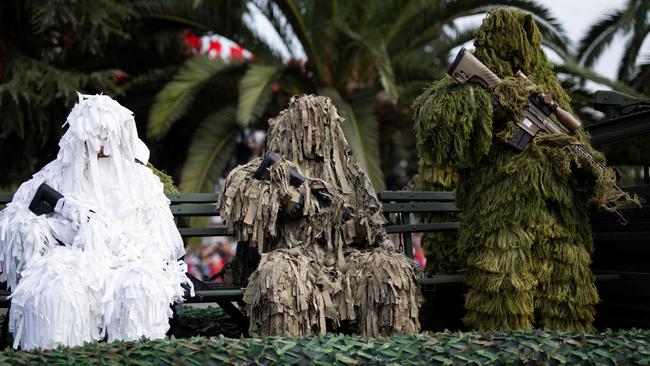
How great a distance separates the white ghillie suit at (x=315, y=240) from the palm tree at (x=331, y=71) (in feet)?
12.5

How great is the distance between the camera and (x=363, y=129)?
9312 mm

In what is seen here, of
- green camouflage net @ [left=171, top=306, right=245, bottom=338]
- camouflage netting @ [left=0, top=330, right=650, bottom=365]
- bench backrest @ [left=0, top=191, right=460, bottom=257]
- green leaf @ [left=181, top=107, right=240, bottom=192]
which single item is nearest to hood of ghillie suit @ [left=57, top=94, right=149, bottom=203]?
bench backrest @ [left=0, top=191, right=460, bottom=257]

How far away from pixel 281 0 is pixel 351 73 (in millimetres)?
1468

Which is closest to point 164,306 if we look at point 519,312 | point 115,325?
point 115,325

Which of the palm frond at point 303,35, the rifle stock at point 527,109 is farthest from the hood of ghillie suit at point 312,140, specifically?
the palm frond at point 303,35

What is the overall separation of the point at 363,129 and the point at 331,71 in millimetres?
1235

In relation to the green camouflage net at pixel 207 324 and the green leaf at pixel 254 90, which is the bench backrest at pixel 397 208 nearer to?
the green camouflage net at pixel 207 324

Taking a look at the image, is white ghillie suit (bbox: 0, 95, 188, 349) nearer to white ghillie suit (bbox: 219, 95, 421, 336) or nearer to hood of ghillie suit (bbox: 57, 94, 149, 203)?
hood of ghillie suit (bbox: 57, 94, 149, 203)

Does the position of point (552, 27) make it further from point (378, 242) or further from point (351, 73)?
point (378, 242)

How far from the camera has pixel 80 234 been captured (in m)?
4.29

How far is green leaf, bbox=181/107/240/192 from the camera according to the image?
31.0ft

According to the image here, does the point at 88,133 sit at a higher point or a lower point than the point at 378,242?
higher

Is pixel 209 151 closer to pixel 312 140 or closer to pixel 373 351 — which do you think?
pixel 312 140

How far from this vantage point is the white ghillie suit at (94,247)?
3965 mm
